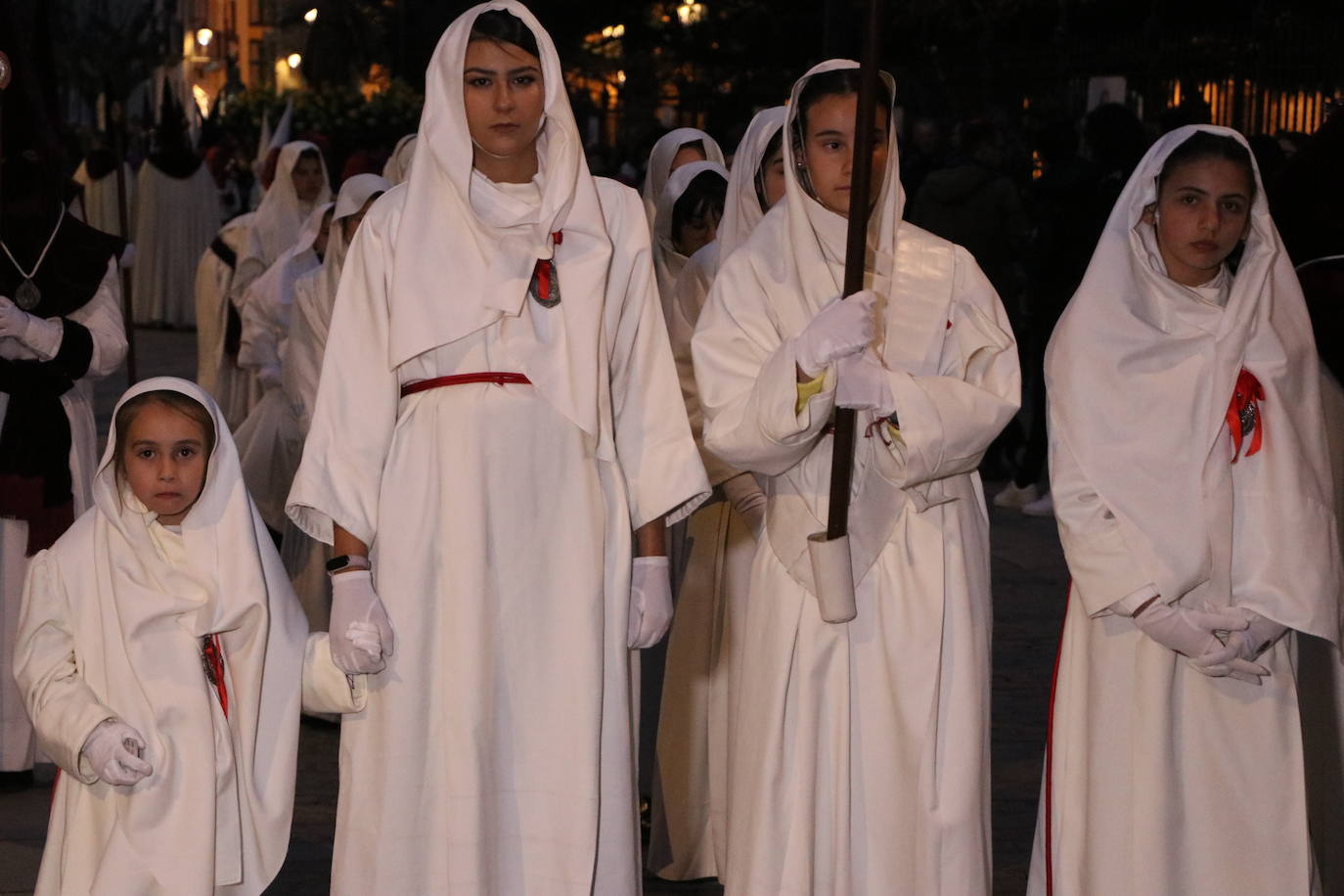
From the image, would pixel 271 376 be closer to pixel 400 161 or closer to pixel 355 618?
pixel 400 161

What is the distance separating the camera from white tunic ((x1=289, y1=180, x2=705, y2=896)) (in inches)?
170

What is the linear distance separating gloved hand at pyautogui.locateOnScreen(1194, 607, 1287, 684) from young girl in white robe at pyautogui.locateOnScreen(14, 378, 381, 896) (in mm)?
1813

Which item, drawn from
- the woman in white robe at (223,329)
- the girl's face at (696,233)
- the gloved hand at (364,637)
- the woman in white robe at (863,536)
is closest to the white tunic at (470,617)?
the gloved hand at (364,637)

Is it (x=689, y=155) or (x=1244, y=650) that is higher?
(x=689, y=155)

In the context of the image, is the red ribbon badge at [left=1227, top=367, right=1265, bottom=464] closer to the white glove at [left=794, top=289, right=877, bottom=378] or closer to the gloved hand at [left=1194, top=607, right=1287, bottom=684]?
the gloved hand at [left=1194, top=607, right=1287, bottom=684]

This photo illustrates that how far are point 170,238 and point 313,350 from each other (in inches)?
578

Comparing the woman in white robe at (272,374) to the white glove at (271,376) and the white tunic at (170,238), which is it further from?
the white tunic at (170,238)

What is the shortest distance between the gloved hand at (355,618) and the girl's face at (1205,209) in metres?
1.98

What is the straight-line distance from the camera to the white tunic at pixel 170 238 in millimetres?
21062

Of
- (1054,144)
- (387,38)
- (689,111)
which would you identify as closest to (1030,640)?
(1054,144)

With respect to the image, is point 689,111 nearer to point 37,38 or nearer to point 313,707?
point 37,38

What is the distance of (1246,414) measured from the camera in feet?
14.9

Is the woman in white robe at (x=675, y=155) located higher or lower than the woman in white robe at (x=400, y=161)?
lower

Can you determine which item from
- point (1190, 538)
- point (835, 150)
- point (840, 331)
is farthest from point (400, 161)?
point (1190, 538)
